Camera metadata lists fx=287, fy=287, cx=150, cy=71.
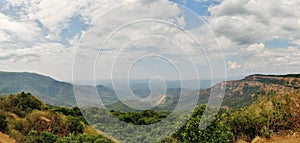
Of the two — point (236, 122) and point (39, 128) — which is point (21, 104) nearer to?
point (39, 128)

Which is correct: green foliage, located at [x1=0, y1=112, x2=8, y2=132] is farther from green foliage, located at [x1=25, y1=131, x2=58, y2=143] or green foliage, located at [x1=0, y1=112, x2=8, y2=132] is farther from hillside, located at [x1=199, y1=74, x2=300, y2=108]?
hillside, located at [x1=199, y1=74, x2=300, y2=108]

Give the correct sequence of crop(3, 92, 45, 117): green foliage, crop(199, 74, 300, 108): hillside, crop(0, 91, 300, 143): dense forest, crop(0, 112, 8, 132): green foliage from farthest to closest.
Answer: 1. crop(3, 92, 45, 117): green foliage
2. crop(0, 112, 8, 132): green foliage
3. crop(0, 91, 300, 143): dense forest
4. crop(199, 74, 300, 108): hillside

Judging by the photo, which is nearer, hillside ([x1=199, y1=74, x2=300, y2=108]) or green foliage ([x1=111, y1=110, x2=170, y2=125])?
hillside ([x1=199, y1=74, x2=300, y2=108])

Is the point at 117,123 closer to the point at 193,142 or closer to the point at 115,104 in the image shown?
the point at 115,104

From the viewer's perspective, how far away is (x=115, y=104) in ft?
17.6

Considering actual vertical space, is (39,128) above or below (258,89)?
below

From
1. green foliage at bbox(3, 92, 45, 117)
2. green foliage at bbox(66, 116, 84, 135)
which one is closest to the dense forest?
green foliage at bbox(66, 116, 84, 135)

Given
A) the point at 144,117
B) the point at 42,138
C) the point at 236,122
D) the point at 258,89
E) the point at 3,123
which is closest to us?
the point at 236,122

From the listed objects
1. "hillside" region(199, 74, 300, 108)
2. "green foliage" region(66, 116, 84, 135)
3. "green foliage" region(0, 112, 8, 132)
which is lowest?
"green foliage" region(66, 116, 84, 135)

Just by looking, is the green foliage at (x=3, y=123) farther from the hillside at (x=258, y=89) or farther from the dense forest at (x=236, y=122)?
the hillside at (x=258, y=89)

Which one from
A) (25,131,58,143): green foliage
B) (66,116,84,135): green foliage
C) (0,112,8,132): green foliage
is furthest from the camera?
(66,116,84,135): green foliage

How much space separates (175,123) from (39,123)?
329 inches

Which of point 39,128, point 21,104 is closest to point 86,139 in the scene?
point 39,128

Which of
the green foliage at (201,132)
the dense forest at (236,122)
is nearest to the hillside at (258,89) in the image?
A: the dense forest at (236,122)
